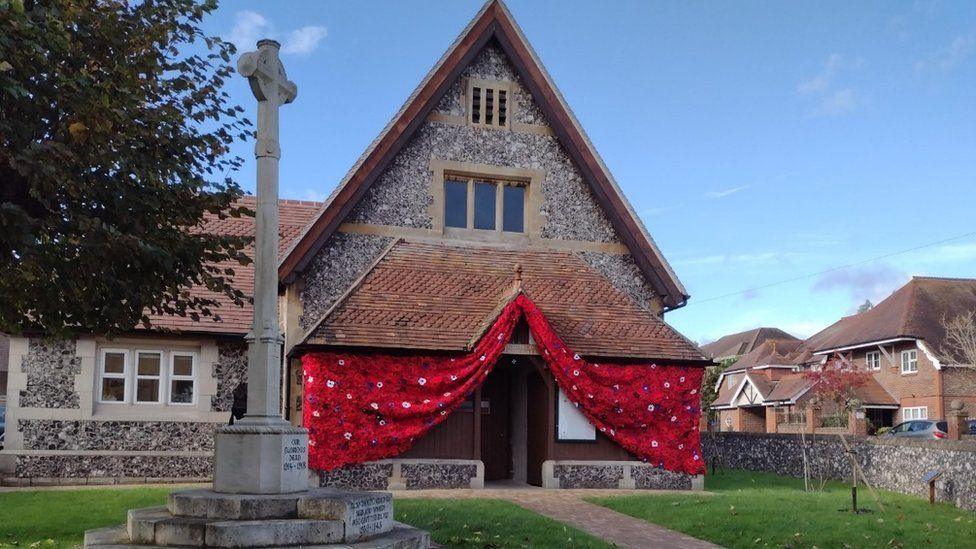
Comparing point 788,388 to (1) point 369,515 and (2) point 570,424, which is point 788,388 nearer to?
(2) point 570,424

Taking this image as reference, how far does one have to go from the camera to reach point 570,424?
1769cm

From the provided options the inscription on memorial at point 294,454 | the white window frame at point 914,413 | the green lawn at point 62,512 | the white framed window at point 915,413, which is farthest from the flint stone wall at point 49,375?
the white framed window at point 915,413

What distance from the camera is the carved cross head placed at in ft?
30.4

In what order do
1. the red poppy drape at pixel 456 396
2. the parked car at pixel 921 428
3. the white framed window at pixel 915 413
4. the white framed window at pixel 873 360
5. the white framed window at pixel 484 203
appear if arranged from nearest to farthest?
1. the red poppy drape at pixel 456 396
2. the white framed window at pixel 484 203
3. the parked car at pixel 921 428
4. the white framed window at pixel 915 413
5. the white framed window at pixel 873 360

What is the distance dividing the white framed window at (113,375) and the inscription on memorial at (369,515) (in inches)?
467

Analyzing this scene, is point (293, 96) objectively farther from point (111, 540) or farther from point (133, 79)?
point (111, 540)

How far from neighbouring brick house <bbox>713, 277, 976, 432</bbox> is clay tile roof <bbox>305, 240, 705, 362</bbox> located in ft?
52.2

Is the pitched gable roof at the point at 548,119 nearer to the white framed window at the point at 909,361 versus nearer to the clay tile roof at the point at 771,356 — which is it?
the white framed window at the point at 909,361

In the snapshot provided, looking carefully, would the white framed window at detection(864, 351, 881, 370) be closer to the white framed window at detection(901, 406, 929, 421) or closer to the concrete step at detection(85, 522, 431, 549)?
the white framed window at detection(901, 406, 929, 421)

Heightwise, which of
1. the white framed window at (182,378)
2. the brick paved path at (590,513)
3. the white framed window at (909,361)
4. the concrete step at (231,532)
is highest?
the white framed window at (909,361)

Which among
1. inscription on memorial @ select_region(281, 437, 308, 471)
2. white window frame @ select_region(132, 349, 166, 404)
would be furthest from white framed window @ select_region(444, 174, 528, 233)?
inscription on memorial @ select_region(281, 437, 308, 471)

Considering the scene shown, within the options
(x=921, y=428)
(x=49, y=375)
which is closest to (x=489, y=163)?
(x=49, y=375)

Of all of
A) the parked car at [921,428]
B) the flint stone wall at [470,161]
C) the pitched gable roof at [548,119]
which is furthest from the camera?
the parked car at [921,428]

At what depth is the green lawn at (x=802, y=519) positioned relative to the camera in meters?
11.1
